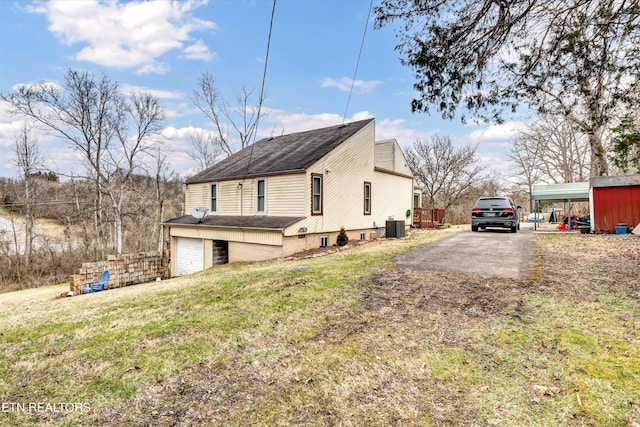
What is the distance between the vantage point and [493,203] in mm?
15219

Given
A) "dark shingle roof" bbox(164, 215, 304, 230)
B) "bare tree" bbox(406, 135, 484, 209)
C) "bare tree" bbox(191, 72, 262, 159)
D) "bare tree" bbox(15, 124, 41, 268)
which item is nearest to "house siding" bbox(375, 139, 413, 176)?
"dark shingle roof" bbox(164, 215, 304, 230)

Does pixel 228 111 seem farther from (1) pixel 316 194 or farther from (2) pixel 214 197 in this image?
(1) pixel 316 194

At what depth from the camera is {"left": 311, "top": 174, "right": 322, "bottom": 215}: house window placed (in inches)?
516

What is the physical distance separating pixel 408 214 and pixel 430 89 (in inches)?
603

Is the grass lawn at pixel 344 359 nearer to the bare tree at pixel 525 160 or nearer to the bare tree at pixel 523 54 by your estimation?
the bare tree at pixel 523 54

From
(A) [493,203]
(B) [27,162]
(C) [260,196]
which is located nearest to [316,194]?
(C) [260,196]

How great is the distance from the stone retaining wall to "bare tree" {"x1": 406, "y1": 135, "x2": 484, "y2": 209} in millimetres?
24839

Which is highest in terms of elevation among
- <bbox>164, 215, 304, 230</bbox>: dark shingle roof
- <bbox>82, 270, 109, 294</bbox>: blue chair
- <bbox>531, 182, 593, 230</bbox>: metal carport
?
<bbox>531, 182, 593, 230</bbox>: metal carport

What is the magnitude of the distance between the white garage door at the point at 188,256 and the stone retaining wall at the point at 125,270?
27.9 inches

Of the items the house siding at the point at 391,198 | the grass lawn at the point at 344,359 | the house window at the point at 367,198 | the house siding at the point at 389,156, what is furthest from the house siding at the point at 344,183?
the grass lawn at the point at 344,359

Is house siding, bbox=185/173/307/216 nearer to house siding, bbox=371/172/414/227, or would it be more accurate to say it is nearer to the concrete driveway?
house siding, bbox=371/172/414/227

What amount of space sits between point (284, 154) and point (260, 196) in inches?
106

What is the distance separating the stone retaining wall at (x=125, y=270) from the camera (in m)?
12.5

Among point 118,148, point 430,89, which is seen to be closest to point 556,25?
point 430,89
